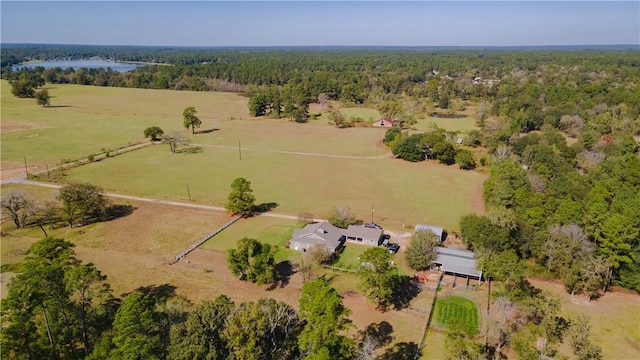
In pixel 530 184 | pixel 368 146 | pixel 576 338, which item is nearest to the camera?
pixel 576 338

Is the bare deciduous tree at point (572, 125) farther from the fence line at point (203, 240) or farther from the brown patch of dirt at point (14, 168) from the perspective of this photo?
the brown patch of dirt at point (14, 168)

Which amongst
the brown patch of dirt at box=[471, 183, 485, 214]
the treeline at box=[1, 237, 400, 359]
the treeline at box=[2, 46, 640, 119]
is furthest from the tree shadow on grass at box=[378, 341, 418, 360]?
the treeline at box=[2, 46, 640, 119]

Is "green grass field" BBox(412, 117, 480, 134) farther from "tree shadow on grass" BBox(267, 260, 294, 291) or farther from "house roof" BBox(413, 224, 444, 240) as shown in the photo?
A: "tree shadow on grass" BBox(267, 260, 294, 291)

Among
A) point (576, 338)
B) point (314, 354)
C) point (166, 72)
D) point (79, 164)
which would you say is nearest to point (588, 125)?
point (576, 338)

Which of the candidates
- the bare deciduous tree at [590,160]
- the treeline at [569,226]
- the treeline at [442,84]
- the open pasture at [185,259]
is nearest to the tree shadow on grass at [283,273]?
the open pasture at [185,259]

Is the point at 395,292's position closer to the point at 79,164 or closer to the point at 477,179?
the point at 477,179
